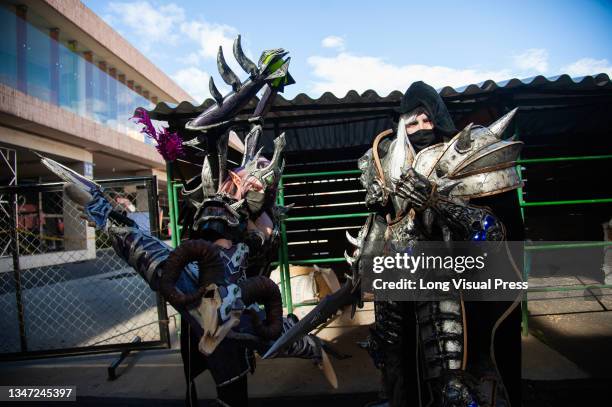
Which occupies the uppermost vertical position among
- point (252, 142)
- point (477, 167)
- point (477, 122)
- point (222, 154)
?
point (477, 122)

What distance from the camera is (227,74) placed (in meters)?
2.25

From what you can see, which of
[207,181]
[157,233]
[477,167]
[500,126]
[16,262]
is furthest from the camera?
[157,233]

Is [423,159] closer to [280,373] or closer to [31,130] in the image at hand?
[280,373]

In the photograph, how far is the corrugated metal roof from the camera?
3.55m

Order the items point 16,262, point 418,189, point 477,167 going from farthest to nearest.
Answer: point 16,262 → point 477,167 → point 418,189

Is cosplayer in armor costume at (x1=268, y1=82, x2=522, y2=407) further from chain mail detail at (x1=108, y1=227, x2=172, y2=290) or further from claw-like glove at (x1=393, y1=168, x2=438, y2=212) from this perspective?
chain mail detail at (x1=108, y1=227, x2=172, y2=290)

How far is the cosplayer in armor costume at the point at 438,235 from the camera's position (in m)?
1.67

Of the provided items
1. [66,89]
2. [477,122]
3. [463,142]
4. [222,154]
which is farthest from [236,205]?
[66,89]

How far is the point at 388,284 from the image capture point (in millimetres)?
2012

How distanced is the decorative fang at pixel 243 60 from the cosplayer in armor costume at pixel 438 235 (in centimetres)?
94

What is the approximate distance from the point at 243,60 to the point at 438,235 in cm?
163

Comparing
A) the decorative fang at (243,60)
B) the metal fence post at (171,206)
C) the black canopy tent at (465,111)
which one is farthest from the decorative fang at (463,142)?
the metal fence post at (171,206)

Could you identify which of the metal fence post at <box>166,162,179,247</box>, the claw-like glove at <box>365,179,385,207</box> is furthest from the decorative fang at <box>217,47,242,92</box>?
the metal fence post at <box>166,162,179,247</box>

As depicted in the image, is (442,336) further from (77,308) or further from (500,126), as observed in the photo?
(77,308)
